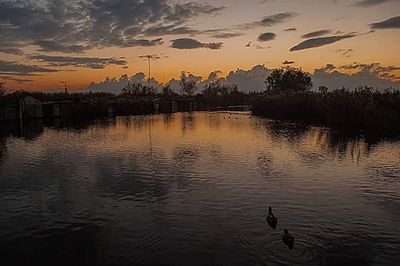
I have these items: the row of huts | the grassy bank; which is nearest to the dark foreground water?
the grassy bank

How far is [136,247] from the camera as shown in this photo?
668 inches

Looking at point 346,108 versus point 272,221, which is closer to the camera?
point 272,221

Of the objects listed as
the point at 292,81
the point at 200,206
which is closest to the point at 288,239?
the point at 200,206

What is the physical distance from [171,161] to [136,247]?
19.0 metres

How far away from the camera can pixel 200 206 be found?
73.0 ft

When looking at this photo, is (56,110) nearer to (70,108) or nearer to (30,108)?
(70,108)

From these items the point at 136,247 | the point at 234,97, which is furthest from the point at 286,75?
the point at 136,247

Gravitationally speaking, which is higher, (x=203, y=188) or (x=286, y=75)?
Result: (x=286, y=75)

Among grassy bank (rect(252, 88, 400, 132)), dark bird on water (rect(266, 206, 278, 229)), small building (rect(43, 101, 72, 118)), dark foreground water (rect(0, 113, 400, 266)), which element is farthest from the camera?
small building (rect(43, 101, 72, 118))

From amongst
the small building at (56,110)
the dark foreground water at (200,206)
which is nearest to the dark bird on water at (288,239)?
the dark foreground water at (200,206)

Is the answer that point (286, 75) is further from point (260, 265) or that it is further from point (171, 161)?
point (260, 265)

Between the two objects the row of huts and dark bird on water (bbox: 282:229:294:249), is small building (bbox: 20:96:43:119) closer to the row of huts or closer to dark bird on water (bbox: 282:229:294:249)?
the row of huts

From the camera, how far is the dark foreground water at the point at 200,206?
53.8ft

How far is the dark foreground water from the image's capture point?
16.4 meters
